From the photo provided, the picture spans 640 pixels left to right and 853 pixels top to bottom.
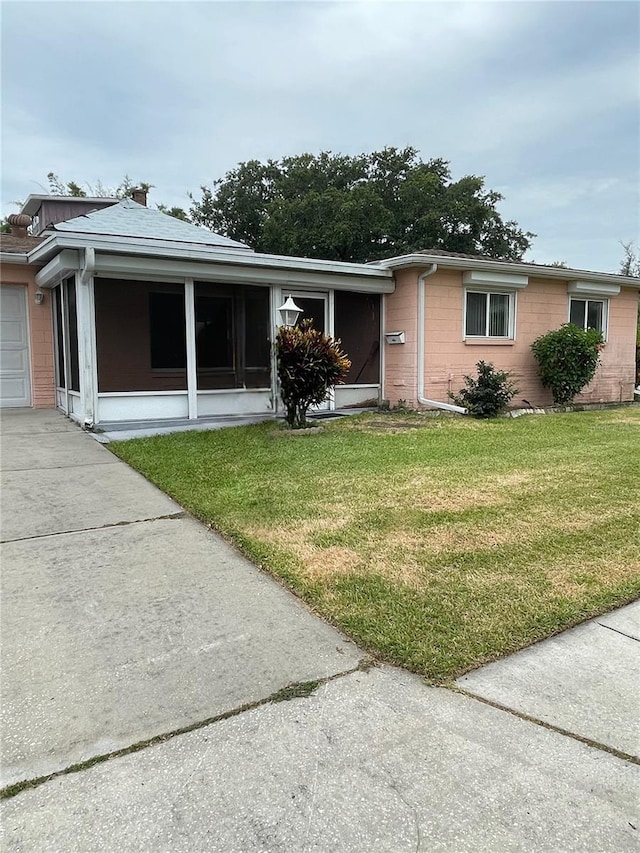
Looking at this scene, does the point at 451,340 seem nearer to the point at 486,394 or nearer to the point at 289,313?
the point at 486,394

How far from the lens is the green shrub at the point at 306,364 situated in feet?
26.6

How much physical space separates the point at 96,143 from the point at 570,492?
24272 mm

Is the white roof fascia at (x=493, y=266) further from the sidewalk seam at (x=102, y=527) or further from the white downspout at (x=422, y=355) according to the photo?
the sidewalk seam at (x=102, y=527)

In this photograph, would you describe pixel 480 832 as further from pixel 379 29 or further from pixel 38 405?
pixel 38 405

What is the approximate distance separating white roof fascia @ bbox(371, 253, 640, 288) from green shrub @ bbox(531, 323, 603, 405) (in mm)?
1122

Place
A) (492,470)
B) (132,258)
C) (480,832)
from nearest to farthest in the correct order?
(480,832) → (492,470) → (132,258)

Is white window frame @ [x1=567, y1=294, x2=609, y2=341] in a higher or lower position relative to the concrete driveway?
higher

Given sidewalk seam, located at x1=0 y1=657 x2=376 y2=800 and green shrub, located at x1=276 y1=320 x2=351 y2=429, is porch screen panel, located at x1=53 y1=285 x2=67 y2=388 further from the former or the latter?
sidewalk seam, located at x1=0 y1=657 x2=376 y2=800

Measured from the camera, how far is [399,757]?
1.94 m

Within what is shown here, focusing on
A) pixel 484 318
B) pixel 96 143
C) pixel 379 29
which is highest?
pixel 96 143

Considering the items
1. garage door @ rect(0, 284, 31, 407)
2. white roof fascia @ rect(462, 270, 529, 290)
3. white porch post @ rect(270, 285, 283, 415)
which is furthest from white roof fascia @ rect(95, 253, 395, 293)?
garage door @ rect(0, 284, 31, 407)

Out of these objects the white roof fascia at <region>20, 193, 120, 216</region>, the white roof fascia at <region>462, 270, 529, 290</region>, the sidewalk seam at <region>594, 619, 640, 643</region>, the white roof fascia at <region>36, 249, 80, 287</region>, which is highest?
the white roof fascia at <region>20, 193, 120, 216</region>

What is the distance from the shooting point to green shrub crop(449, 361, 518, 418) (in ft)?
33.8

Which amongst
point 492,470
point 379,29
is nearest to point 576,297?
point 379,29
